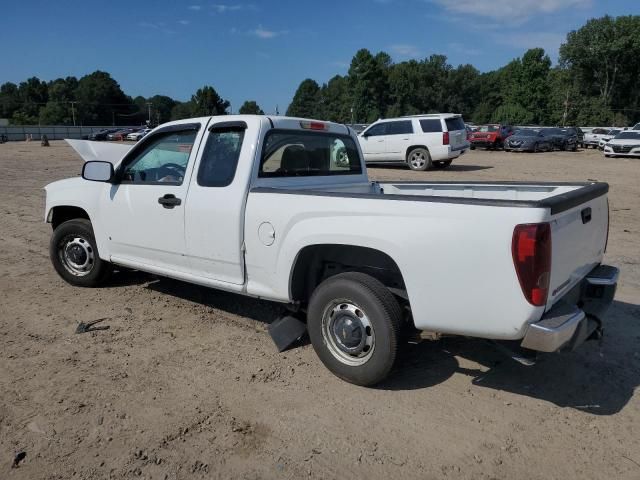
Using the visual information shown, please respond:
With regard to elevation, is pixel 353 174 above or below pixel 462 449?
above

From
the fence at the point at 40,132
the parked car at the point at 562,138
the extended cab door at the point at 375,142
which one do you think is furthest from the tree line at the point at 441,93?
the extended cab door at the point at 375,142

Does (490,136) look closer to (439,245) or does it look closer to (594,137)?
(594,137)

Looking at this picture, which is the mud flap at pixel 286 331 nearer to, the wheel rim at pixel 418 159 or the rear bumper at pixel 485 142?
the wheel rim at pixel 418 159

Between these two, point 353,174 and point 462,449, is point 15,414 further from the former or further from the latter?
point 353,174

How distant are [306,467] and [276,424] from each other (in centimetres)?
46

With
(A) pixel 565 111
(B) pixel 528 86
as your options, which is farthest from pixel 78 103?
(A) pixel 565 111

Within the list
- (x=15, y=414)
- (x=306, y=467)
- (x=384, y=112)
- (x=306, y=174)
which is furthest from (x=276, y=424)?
(x=384, y=112)

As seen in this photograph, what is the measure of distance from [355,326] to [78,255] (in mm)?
3560

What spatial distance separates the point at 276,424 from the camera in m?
3.25

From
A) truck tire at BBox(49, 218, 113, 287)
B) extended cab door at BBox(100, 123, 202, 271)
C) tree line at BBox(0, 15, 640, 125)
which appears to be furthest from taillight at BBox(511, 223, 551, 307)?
tree line at BBox(0, 15, 640, 125)

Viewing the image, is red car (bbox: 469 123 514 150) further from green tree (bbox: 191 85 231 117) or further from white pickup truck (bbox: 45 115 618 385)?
green tree (bbox: 191 85 231 117)

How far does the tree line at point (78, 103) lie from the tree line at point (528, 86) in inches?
1313

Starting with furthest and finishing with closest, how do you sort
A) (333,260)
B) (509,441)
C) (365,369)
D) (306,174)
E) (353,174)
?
(353,174) → (306,174) → (333,260) → (365,369) → (509,441)

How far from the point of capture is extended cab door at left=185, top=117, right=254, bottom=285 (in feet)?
13.4
